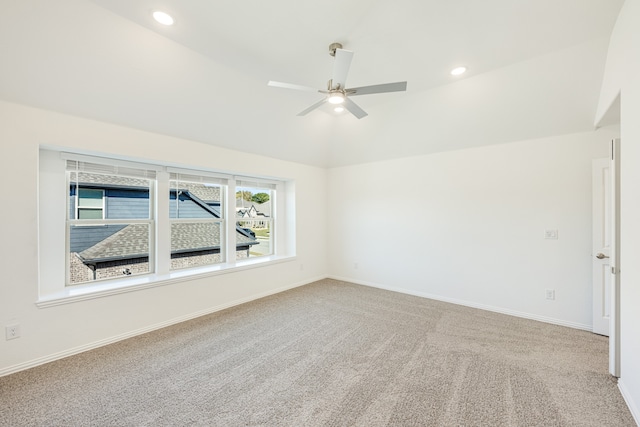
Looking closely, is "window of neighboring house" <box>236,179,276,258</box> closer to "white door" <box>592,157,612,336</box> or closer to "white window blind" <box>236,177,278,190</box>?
"white window blind" <box>236,177,278,190</box>

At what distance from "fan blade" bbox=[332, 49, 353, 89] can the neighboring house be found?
275cm

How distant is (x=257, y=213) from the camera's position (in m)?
4.95

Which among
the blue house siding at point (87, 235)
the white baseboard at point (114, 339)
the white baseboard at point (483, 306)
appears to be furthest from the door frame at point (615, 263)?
the blue house siding at point (87, 235)

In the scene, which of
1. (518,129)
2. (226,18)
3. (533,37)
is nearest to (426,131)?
(518,129)

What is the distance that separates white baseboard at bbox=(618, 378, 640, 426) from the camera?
1736 millimetres

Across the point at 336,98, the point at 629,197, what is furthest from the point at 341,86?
the point at 629,197

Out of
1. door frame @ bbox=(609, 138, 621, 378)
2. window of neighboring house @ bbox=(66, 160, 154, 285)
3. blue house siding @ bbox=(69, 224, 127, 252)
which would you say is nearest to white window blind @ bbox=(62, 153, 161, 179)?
window of neighboring house @ bbox=(66, 160, 154, 285)

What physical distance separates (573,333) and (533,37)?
10.7 ft

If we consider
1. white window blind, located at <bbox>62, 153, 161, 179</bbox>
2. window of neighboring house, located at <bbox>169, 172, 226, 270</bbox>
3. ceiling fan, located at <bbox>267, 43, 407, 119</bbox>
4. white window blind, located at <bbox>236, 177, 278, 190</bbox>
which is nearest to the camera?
ceiling fan, located at <bbox>267, 43, 407, 119</bbox>

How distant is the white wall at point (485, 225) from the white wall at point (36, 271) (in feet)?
8.63

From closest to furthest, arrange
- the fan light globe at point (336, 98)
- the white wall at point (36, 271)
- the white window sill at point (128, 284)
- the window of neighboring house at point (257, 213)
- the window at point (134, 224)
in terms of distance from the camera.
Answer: the white wall at point (36, 271), the fan light globe at point (336, 98), the white window sill at point (128, 284), the window at point (134, 224), the window of neighboring house at point (257, 213)

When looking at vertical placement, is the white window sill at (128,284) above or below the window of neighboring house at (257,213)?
below

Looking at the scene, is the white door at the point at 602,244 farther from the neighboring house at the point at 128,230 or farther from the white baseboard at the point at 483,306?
the neighboring house at the point at 128,230

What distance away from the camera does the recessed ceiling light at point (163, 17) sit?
211cm
